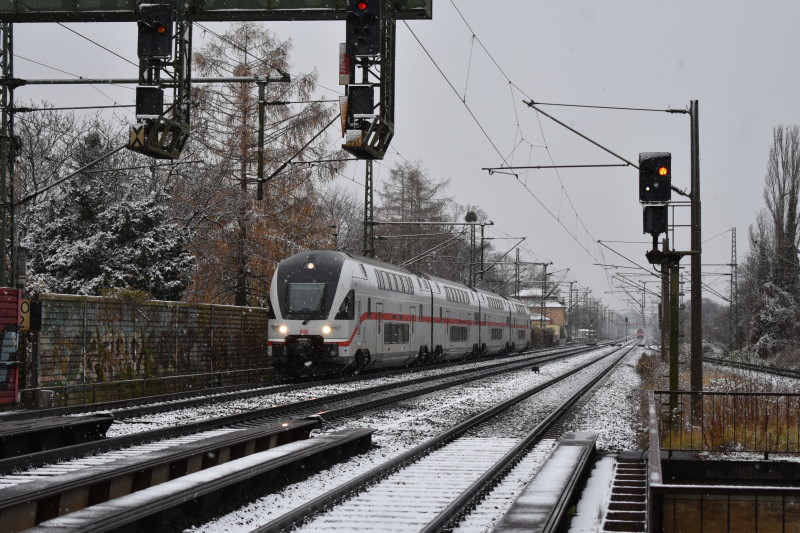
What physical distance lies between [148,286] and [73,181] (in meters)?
3.93

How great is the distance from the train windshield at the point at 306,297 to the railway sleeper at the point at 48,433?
13252mm

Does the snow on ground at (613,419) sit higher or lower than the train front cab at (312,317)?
lower

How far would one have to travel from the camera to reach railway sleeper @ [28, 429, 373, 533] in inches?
283

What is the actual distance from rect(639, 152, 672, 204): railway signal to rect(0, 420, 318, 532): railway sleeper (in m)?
7.00

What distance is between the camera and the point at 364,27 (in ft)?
46.3

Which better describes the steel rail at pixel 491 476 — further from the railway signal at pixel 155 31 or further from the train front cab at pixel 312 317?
the train front cab at pixel 312 317

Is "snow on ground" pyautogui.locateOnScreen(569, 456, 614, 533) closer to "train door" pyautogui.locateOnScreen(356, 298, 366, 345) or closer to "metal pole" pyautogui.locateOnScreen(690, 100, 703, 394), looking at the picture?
"metal pole" pyautogui.locateOnScreen(690, 100, 703, 394)

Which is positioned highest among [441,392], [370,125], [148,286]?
[370,125]

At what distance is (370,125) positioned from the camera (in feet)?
49.7

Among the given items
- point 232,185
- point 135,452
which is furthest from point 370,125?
point 232,185

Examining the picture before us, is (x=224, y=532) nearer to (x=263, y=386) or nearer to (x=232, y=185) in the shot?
(x=263, y=386)

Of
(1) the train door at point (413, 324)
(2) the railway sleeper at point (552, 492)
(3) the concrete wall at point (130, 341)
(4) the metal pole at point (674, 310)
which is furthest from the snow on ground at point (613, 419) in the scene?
(3) the concrete wall at point (130, 341)

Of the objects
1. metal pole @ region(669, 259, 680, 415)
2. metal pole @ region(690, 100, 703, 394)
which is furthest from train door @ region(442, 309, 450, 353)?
metal pole @ region(669, 259, 680, 415)

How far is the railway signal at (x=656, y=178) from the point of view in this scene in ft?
51.9
